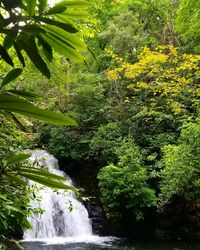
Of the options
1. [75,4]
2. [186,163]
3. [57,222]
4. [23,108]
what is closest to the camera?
[23,108]

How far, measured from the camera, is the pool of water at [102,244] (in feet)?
34.9

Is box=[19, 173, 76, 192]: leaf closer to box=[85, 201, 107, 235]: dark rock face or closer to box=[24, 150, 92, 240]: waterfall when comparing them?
box=[24, 150, 92, 240]: waterfall

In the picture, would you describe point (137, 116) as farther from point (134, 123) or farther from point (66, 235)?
point (66, 235)

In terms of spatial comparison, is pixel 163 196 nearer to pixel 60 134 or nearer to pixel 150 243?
pixel 150 243

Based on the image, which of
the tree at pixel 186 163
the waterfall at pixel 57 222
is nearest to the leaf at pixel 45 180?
the tree at pixel 186 163

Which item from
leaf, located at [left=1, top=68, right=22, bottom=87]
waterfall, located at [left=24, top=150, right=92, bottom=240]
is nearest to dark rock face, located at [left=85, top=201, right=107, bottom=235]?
waterfall, located at [left=24, top=150, right=92, bottom=240]

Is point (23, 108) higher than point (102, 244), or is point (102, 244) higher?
point (102, 244)

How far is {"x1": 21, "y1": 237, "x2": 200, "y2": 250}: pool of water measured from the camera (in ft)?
34.9

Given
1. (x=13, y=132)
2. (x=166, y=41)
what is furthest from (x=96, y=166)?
(x=13, y=132)

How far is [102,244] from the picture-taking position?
1117cm

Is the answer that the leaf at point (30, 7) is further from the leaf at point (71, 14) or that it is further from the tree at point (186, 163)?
the tree at point (186, 163)

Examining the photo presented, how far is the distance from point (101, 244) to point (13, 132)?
791 centimetres

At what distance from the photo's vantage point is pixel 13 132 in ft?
13.9

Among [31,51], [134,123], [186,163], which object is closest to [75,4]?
[31,51]
